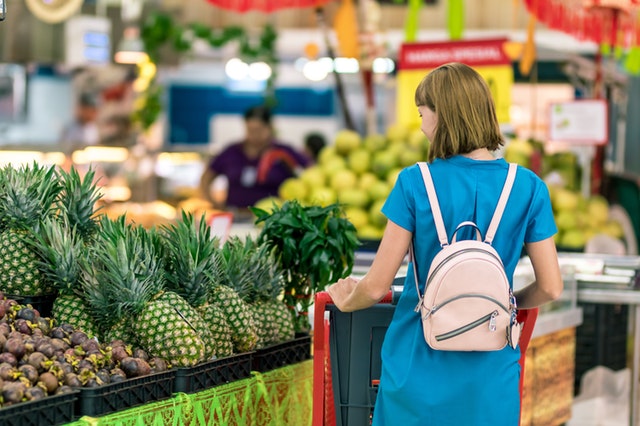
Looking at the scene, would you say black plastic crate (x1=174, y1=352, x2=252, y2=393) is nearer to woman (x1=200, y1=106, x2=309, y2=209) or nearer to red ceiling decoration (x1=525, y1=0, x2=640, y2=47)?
red ceiling decoration (x1=525, y1=0, x2=640, y2=47)

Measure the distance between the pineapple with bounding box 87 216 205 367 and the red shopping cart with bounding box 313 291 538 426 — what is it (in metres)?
0.40

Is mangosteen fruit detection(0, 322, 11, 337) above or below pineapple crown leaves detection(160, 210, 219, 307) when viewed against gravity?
below

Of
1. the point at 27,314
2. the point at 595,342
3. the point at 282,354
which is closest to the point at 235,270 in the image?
the point at 282,354

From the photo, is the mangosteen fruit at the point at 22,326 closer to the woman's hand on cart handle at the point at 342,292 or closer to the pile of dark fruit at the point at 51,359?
the pile of dark fruit at the point at 51,359

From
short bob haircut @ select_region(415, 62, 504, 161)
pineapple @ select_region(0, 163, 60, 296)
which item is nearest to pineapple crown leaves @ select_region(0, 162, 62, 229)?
pineapple @ select_region(0, 163, 60, 296)

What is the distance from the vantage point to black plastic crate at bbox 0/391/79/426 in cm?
268

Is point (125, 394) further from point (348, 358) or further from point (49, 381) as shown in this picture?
point (348, 358)

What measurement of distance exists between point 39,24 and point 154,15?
1.23 meters

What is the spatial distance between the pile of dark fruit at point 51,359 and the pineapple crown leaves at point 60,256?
0.51ft

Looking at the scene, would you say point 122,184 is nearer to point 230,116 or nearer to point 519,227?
point 519,227

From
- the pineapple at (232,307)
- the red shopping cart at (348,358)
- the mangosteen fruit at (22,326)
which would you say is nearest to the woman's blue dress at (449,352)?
the red shopping cart at (348,358)

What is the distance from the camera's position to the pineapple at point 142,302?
3.31 m

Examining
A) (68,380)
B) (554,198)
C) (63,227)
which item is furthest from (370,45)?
(68,380)

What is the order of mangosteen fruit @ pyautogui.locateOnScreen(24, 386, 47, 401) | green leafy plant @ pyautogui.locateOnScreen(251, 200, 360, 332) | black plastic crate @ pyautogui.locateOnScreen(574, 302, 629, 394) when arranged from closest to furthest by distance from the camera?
1. mangosteen fruit @ pyautogui.locateOnScreen(24, 386, 47, 401)
2. green leafy plant @ pyautogui.locateOnScreen(251, 200, 360, 332)
3. black plastic crate @ pyautogui.locateOnScreen(574, 302, 629, 394)
